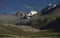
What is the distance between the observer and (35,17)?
10.8 metres

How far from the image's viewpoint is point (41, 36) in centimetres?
1033

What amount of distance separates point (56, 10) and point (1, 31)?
233cm

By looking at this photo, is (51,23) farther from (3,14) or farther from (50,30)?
(3,14)

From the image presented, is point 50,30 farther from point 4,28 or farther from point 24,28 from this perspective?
point 4,28

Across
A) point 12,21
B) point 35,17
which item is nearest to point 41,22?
point 35,17

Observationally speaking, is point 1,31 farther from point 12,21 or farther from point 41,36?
point 41,36

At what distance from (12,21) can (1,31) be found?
1.90 feet

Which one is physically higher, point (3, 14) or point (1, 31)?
point (3, 14)

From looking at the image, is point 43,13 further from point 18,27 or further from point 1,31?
point 1,31

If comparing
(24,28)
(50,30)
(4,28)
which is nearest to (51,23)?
(50,30)

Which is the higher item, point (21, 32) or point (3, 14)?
point (3, 14)

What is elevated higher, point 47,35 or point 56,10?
point 56,10

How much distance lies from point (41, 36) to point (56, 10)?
1.24m

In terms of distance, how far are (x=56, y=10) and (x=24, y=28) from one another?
146 centimetres
